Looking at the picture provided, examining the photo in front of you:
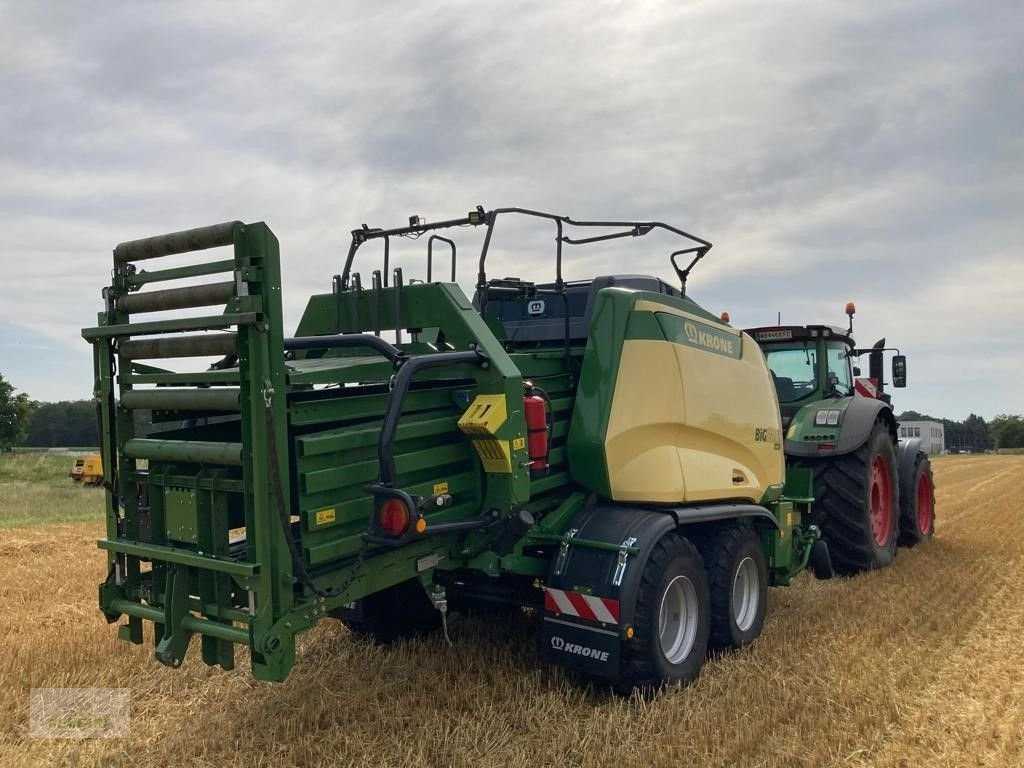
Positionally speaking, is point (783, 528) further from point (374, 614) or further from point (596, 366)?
point (374, 614)

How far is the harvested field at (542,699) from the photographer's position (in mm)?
3555

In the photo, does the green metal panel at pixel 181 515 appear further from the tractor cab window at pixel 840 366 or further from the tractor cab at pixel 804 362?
the tractor cab window at pixel 840 366

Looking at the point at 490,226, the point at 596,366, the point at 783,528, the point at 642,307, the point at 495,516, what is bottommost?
the point at 783,528

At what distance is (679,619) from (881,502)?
4.35m

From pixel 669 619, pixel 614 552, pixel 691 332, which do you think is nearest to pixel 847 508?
pixel 691 332

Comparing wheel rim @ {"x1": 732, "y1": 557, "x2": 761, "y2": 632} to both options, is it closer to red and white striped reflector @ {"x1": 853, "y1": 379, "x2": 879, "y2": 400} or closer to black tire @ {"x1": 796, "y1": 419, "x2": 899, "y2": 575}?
black tire @ {"x1": 796, "y1": 419, "x2": 899, "y2": 575}

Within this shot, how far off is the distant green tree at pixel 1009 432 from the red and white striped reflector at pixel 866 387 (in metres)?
94.3

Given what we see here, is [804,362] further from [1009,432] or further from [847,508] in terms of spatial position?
[1009,432]

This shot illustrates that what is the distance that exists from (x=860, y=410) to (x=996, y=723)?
12.4 ft

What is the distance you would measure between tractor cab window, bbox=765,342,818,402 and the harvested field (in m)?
2.27

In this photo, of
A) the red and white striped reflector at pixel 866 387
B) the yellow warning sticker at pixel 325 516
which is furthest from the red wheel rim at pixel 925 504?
the yellow warning sticker at pixel 325 516

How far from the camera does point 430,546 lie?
3875 millimetres

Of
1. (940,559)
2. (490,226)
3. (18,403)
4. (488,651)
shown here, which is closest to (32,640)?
(488,651)

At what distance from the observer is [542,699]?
4.03 meters
